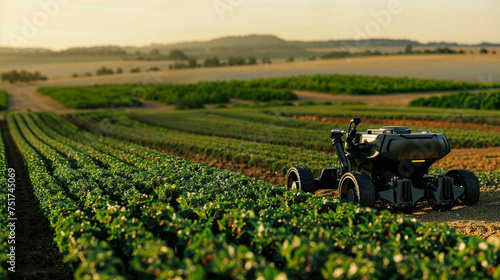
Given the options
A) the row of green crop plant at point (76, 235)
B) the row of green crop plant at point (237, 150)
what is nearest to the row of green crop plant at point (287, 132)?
the row of green crop plant at point (237, 150)

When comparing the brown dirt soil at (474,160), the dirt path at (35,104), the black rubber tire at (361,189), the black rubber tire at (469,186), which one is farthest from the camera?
the dirt path at (35,104)

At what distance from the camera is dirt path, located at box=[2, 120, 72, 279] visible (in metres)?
7.29

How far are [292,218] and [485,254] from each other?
2665 mm

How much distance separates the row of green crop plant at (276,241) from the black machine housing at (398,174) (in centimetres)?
139

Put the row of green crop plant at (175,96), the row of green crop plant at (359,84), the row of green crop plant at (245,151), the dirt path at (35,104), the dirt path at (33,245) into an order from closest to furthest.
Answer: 1. the dirt path at (33,245)
2. the row of green crop plant at (245,151)
3. the dirt path at (35,104)
4. the row of green crop plant at (175,96)
5. the row of green crop plant at (359,84)

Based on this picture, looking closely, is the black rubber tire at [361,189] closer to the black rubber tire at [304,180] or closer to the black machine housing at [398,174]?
the black machine housing at [398,174]

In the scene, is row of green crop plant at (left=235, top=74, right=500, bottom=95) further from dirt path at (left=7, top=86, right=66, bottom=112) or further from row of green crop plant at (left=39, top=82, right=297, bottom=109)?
dirt path at (left=7, top=86, right=66, bottom=112)

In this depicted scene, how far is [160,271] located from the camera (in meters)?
4.57

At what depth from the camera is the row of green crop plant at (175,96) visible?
6269 centimetres

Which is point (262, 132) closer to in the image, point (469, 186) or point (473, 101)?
point (469, 186)

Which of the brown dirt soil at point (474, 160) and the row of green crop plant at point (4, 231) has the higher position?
the row of green crop plant at point (4, 231)

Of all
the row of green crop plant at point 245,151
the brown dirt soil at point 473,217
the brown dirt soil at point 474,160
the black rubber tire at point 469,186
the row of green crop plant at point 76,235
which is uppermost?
the row of green crop plant at point 76,235

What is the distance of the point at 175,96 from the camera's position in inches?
2788

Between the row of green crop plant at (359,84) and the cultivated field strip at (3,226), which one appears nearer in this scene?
the cultivated field strip at (3,226)
